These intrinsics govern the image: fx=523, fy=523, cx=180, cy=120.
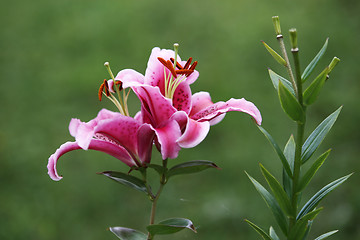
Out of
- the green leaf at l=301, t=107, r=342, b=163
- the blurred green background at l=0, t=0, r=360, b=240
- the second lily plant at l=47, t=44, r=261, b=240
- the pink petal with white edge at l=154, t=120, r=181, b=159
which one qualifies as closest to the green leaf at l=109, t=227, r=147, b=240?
the second lily plant at l=47, t=44, r=261, b=240

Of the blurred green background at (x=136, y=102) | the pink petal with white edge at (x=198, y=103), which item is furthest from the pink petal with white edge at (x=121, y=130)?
the blurred green background at (x=136, y=102)

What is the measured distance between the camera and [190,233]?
714mm

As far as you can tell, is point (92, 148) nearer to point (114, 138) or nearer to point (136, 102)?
point (114, 138)

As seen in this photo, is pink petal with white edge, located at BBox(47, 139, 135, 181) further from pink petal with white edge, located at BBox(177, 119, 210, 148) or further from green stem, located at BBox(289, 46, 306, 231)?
green stem, located at BBox(289, 46, 306, 231)

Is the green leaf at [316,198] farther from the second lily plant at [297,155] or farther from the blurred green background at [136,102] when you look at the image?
the blurred green background at [136,102]

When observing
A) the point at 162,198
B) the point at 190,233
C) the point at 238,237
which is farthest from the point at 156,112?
the point at 162,198

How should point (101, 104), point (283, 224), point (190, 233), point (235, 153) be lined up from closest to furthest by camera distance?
1. point (283, 224)
2. point (190, 233)
3. point (235, 153)
4. point (101, 104)

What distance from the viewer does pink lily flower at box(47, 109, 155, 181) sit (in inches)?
23.3

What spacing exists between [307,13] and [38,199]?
6.66 feet

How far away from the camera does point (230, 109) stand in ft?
2.03

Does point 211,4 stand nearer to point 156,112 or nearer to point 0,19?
point 0,19

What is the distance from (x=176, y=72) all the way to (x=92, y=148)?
14cm

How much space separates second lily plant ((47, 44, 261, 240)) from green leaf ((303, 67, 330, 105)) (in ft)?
0.28

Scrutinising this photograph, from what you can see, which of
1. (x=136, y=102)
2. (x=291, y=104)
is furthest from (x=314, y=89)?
(x=136, y=102)
